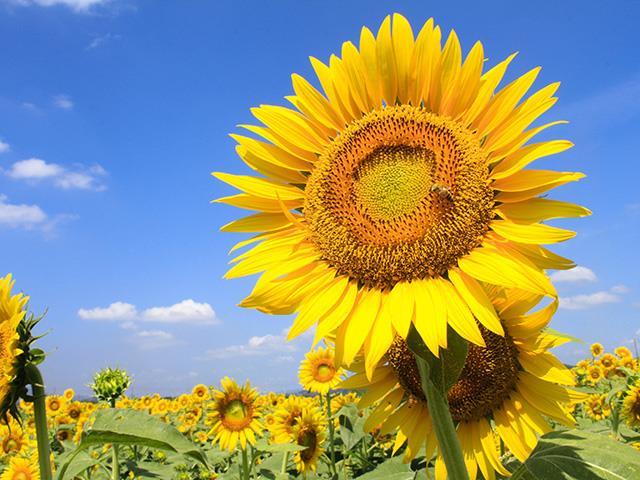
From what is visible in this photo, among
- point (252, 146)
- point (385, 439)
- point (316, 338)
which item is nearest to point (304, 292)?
point (316, 338)

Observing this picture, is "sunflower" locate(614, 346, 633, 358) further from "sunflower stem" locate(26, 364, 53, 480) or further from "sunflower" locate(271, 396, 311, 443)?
"sunflower stem" locate(26, 364, 53, 480)

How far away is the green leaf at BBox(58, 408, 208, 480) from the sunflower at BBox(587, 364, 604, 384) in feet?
34.0

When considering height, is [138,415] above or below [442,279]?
below

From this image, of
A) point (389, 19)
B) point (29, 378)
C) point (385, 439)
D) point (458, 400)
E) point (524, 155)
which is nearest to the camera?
point (524, 155)

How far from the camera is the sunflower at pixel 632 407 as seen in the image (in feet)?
20.1

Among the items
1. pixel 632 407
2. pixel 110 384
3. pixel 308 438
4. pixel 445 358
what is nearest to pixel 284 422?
pixel 308 438

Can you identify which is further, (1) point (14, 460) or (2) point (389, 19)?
(1) point (14, 460)

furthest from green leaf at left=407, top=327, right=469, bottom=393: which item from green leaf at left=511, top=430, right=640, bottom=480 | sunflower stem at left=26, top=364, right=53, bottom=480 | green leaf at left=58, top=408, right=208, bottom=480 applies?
sunflower stem at left=26, top=364, right=53, bottom=480

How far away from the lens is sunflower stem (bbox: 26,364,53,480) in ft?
8.99

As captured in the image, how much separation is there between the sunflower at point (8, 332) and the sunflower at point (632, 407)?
5.72m

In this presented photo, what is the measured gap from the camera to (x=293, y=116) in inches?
93.0

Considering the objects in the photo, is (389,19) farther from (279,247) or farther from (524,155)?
(279,247)

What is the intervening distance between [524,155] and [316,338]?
0.92m

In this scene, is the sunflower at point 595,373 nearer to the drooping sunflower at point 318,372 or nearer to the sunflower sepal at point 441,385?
the drooping sunflower at point 318,372
